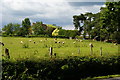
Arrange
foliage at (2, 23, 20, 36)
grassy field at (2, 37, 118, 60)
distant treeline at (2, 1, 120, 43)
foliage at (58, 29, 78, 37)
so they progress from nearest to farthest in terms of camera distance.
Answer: grassy field at (2, 37, 118, 60), distant treeline at (2, 1, 120, 43), foliage at (58, 29, 78, 37), foliage at (2, 23, 20, 36)

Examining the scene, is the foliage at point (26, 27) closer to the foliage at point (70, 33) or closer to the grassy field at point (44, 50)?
the foliage at point (70, 33)

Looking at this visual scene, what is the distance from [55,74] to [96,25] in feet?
179

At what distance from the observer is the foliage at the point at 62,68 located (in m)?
12.1

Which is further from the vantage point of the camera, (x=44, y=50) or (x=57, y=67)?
(x=44, y=50)

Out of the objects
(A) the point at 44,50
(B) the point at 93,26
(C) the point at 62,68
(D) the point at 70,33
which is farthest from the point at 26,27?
(C) the point at 62,68

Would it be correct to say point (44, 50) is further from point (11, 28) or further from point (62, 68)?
point (11, 28)

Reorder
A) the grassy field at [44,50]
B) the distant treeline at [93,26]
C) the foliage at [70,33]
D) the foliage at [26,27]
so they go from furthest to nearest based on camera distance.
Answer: the foliage at [26,27] < the foliage at [70,33] < the distant treeline at [93,26] < the grassy field at [44,50]

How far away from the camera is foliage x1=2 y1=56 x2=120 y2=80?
12.1m

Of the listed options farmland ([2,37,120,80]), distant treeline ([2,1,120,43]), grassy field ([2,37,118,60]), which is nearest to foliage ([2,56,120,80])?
farmland ([2,37,120,80])

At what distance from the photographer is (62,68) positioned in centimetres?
1367

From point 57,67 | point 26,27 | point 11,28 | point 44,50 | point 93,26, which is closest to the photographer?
point 57,67

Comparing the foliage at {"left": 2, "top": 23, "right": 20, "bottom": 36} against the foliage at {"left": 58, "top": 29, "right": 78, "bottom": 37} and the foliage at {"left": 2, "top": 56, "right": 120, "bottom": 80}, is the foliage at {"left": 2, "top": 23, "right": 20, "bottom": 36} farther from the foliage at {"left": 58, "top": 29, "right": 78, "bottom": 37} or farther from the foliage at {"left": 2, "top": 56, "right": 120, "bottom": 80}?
the foliage at {"left": 2, "top": 56, "right": 120, "bottom": 80}

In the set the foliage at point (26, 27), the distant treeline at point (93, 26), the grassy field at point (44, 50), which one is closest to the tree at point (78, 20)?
the distant treeline at point (93, 26)

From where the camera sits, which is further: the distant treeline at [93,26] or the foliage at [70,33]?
the foliage at [70,33]
